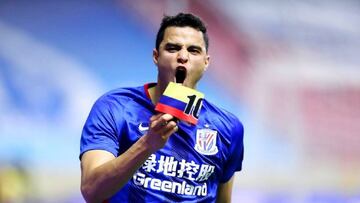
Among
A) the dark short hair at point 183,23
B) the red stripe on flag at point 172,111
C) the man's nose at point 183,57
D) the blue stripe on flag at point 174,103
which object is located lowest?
the red stripe on flag at point 172,111

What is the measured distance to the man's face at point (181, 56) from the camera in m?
1.46

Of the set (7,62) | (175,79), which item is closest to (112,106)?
(175,79)

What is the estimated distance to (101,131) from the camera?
4.52 feet

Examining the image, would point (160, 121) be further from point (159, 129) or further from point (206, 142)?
point (206, 142)

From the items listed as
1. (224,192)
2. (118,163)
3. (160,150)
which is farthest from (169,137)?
(224,192)

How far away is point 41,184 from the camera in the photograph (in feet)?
7.56

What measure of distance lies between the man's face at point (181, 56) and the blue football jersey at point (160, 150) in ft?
0.41

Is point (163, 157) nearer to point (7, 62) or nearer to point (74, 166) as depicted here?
point (74, 166)

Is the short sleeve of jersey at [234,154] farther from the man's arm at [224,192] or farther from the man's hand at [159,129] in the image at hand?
the man's hand at [159,129]

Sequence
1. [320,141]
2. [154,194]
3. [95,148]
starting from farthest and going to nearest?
[320,141] < [154,194] < [95,148]

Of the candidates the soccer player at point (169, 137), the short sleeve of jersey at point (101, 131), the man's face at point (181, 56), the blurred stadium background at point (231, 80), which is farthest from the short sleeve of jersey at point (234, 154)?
the blurred stadium background at point (231, 80)

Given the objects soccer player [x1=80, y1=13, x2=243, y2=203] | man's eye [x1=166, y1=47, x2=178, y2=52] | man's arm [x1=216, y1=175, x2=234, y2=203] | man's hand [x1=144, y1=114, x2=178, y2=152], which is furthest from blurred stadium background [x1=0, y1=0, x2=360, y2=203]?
man's hand [x1=144, y1=114, x2=178, y2=152]

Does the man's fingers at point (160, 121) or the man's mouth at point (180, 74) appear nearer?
the man's fingers at point (160, 121)

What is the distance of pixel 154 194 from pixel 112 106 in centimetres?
26
